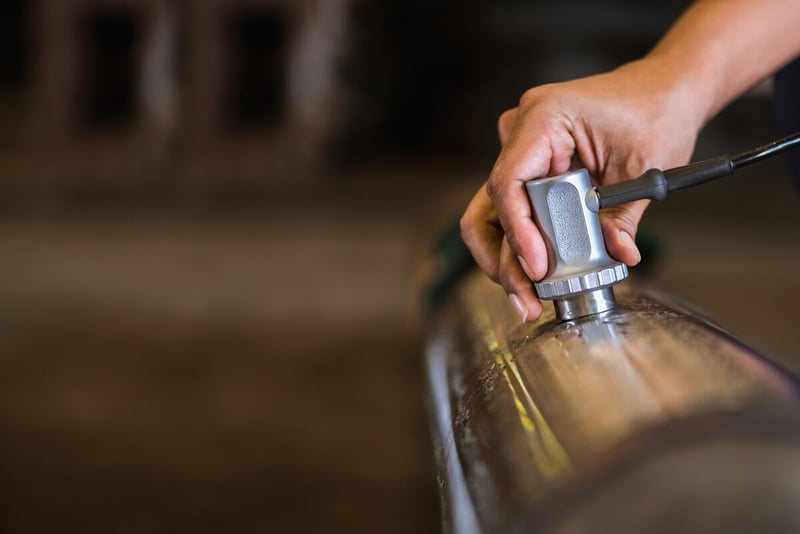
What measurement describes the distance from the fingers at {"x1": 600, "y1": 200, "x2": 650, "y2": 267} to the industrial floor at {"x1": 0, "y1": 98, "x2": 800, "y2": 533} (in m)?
0.66

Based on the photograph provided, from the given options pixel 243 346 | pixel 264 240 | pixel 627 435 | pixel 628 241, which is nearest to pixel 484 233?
pixel 628 241

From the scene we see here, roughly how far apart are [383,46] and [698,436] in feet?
7.53

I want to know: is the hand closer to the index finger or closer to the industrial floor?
the index finger

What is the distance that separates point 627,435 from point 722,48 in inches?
14.3

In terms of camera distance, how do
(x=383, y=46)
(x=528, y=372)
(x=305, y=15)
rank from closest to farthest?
(x=528, y=372) < (x=305, y=15) < (x=383, y=46)

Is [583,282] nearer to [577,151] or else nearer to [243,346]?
[577,151]

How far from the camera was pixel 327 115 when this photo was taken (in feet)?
7.09

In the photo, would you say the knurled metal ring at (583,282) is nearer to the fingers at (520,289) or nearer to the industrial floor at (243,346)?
the fingers at (520,289)

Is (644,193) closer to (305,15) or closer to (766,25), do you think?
(766,25)

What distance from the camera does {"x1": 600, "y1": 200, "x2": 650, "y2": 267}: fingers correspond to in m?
0.44

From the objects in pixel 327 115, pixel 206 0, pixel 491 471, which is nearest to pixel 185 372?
pixel 327 115

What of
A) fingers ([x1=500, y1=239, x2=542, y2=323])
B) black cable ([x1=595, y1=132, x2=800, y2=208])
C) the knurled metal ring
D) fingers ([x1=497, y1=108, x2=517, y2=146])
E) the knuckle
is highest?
fingers ([x1=497, y1=108, x2=517, y2=146])

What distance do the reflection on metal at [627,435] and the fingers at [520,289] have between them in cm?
6

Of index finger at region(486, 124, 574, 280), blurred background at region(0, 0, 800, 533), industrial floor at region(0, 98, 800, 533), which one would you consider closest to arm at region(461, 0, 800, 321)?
index finger at region(486, 124, 574, 280)
